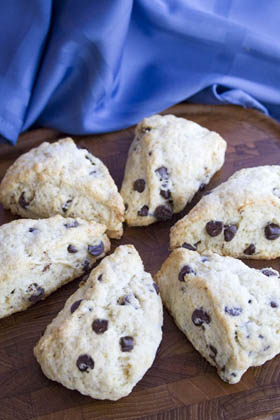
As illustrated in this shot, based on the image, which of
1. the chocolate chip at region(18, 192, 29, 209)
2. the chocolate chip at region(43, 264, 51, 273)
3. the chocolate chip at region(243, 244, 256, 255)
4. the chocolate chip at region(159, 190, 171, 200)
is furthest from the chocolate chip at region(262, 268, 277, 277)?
the chocolate chip at region(18, 192, 29, 209)

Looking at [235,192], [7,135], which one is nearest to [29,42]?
[7,135]

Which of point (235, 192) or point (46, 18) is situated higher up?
point (46, 18)

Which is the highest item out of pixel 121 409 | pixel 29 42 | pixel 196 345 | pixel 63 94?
pixel 29 42

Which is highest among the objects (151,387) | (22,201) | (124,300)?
(124,300)

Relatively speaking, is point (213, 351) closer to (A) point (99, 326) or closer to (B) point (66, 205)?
(A) point (99, 326)

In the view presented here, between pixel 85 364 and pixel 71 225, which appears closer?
pixel 85 364

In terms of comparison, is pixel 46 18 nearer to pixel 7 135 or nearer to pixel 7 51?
pixel 7 51

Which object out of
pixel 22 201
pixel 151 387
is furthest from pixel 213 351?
pixel 22 201
